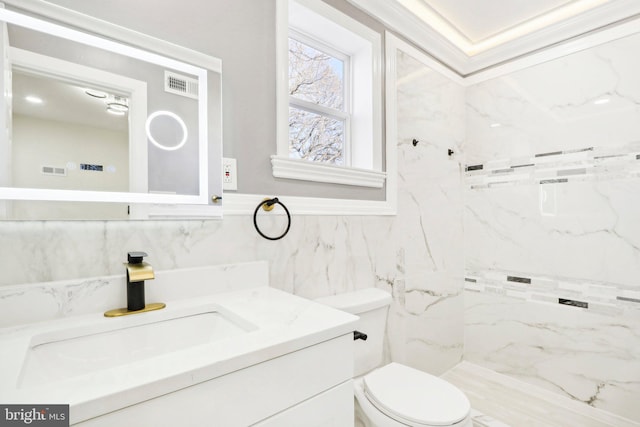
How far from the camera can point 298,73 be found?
1.91 metres

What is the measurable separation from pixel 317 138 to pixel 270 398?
62.7 inches

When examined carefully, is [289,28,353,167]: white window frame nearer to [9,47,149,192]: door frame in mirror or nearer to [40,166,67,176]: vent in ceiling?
[9,47,149,192]: door frame in mirror

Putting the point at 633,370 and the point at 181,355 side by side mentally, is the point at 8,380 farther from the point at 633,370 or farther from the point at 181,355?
the point at 633,370

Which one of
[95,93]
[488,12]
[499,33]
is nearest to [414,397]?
[95,93]

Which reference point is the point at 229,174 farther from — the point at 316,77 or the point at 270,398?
the point at 316,77

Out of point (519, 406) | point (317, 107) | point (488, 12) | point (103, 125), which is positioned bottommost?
point (519, 406)

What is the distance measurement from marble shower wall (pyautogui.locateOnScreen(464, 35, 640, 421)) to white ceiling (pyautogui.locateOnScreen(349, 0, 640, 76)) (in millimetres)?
157

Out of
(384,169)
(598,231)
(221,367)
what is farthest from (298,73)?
(598,231)

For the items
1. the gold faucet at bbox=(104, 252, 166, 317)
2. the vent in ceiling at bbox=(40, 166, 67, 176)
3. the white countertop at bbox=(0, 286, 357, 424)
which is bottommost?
the white countertop at bbox=(0, 286, 357, 424)

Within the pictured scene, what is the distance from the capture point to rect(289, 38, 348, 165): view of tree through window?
74.7 inches

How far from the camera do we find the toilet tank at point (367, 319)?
146 cm

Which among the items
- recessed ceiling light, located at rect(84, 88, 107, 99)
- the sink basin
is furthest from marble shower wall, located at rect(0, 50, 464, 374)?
recessed ceiling light, located at rect(84, 88, 107, 99)

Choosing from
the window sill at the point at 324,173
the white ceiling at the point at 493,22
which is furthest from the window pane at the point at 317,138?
the white ceiling at the point at 493,22

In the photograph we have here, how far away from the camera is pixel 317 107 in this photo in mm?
1847
